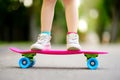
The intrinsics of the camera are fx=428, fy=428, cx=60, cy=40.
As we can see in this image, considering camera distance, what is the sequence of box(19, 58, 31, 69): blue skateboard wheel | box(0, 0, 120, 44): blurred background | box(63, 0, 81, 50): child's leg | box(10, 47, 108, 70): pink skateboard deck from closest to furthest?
1. box(10, 47, 108, 70): pink skateboard deck
2. box(19, 58, 31, 69): blue skateboard wheel
3. box(63, 0, 81, 50): child's leg
4. box(0, 0, 120, 44): blurred background

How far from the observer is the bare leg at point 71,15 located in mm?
5000

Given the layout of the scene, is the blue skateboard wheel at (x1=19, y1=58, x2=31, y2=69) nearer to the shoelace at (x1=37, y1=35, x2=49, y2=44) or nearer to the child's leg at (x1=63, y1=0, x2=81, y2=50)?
the shoelace at (x1=37, y1=35, x2=49, y2=44)

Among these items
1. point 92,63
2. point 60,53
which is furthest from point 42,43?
point 92,63

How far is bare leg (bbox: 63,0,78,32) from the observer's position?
5000mm

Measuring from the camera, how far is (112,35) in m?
25.9

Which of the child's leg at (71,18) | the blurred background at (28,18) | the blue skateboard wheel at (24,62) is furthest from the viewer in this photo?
the blurred background at (28,18)

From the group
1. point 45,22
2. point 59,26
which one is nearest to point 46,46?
point 45,22

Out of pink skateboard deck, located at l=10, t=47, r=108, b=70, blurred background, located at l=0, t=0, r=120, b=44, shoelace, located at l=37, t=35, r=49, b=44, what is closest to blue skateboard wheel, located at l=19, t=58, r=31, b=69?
pink skateboard deck, located at l=10, t=47, r=108, b=70

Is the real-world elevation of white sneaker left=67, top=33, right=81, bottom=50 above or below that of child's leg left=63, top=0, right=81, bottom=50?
below

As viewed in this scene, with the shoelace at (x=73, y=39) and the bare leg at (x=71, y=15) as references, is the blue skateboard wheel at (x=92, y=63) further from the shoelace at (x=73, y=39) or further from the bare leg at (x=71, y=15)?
the bare leg at (x=71, y=15)

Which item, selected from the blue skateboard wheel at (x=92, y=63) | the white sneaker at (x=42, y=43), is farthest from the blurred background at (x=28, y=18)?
the blue skateboard wheel at (x=92, y=63)

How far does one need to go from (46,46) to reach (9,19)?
21600mm

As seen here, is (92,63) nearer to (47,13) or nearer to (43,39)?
(43,39)

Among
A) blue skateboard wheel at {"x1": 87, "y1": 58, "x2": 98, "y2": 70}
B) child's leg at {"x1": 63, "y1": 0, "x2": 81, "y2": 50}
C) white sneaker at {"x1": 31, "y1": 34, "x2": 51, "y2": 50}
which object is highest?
child's leg at {"x1": 63, "y1": 0, "x2": 81, "y2": 50}
